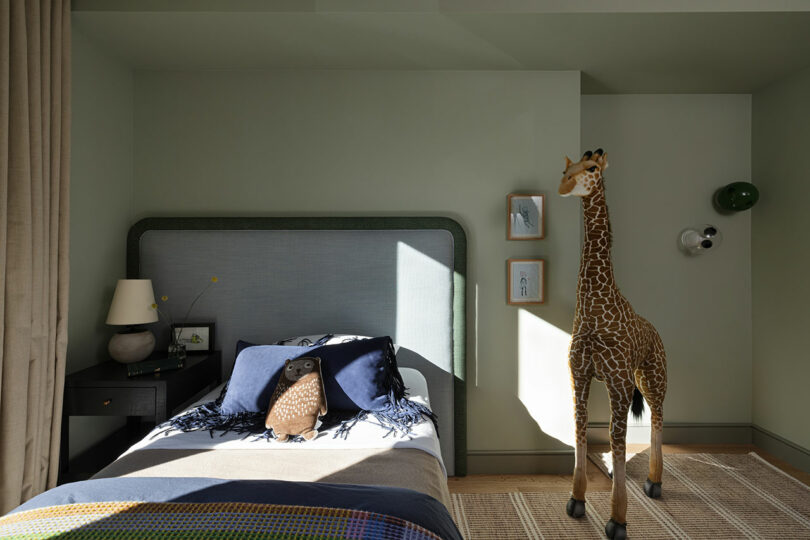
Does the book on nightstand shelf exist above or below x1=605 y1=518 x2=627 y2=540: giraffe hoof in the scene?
above

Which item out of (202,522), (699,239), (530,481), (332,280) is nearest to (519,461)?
(530,481)

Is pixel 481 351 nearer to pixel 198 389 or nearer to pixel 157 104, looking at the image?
pixel 198 389

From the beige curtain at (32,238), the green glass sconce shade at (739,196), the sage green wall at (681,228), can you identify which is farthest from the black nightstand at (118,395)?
the green glass sconce shade at (739,196)

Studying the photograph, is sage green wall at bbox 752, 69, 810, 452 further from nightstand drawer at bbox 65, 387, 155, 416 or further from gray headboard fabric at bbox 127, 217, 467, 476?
nightstand drawer at bbox 65, 387, 155, 416

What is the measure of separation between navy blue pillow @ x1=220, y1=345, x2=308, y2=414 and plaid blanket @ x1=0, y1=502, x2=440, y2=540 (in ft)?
2.75

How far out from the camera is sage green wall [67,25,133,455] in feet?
8.23

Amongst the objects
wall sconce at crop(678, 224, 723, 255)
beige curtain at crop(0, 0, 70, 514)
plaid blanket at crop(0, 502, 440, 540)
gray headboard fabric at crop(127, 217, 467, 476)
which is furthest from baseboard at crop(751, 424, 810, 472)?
beige curtain at crop(0, 0, 70, 514)

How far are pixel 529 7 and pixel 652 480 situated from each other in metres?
2.53

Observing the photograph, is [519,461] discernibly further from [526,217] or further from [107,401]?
[107,401]

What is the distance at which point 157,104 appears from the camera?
2953 mm

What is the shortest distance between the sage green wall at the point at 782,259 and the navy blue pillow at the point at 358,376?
263 centimetres

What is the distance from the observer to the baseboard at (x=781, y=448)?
297 cm

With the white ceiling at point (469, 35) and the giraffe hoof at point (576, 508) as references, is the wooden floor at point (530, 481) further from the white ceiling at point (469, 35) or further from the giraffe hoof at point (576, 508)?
the white ceiling at point (469, 35)

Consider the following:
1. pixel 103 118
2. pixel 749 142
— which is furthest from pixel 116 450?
pixel 749 142
